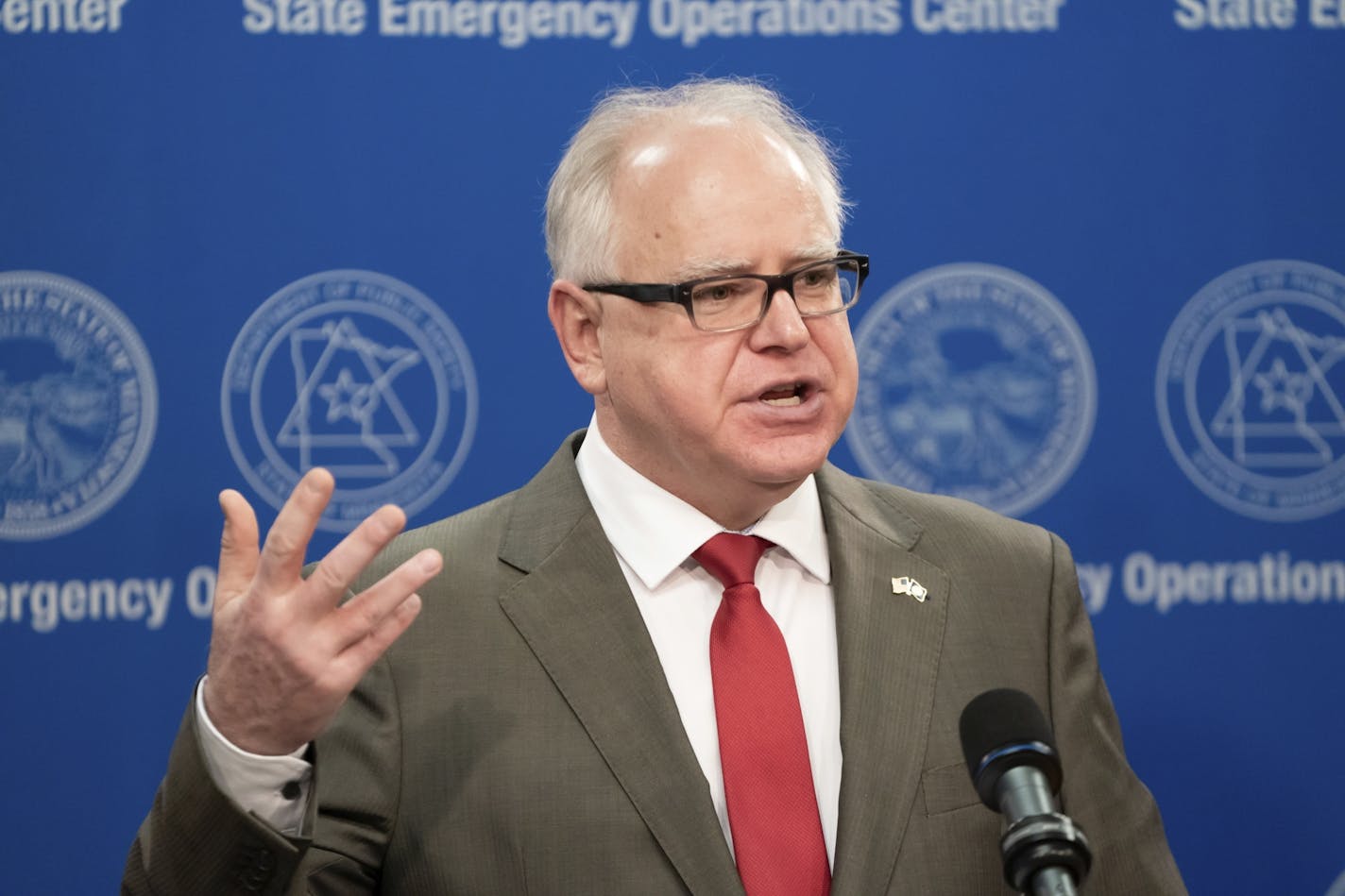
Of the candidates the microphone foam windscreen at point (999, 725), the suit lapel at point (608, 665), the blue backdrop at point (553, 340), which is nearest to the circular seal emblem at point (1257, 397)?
the blue backdrop at point (553, 340)

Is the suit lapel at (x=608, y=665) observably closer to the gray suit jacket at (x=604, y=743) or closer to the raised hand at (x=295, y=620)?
the gray suit jacket at (x=604, y=743)

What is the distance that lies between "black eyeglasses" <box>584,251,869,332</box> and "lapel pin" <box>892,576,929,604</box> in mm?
422

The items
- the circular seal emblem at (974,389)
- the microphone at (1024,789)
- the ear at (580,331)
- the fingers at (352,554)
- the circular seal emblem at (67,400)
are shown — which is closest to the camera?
the microphone at (1024,789)

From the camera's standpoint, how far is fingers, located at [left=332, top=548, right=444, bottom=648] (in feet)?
5.75

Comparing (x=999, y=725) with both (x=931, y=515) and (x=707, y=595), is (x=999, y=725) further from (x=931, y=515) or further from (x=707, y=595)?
(x=931, y=515)

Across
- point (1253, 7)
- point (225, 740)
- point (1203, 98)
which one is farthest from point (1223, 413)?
point (225, 740)

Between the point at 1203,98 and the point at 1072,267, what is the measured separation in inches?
17.7

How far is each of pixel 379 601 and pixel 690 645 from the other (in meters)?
0.61

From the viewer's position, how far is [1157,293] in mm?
3172

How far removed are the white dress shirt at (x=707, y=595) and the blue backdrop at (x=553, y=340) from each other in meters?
0.80

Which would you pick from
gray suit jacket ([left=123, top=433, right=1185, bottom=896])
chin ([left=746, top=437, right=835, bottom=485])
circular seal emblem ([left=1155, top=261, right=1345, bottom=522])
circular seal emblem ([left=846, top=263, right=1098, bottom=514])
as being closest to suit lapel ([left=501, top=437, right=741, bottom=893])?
gray suit jacket ([left=123, top=433, right=1185, bottom=896])

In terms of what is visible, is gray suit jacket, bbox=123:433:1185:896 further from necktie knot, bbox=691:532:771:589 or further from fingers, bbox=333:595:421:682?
fingers, bbox=333:595:421:682

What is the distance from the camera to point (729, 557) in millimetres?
2271

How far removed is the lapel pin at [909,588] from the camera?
7.59 feet
